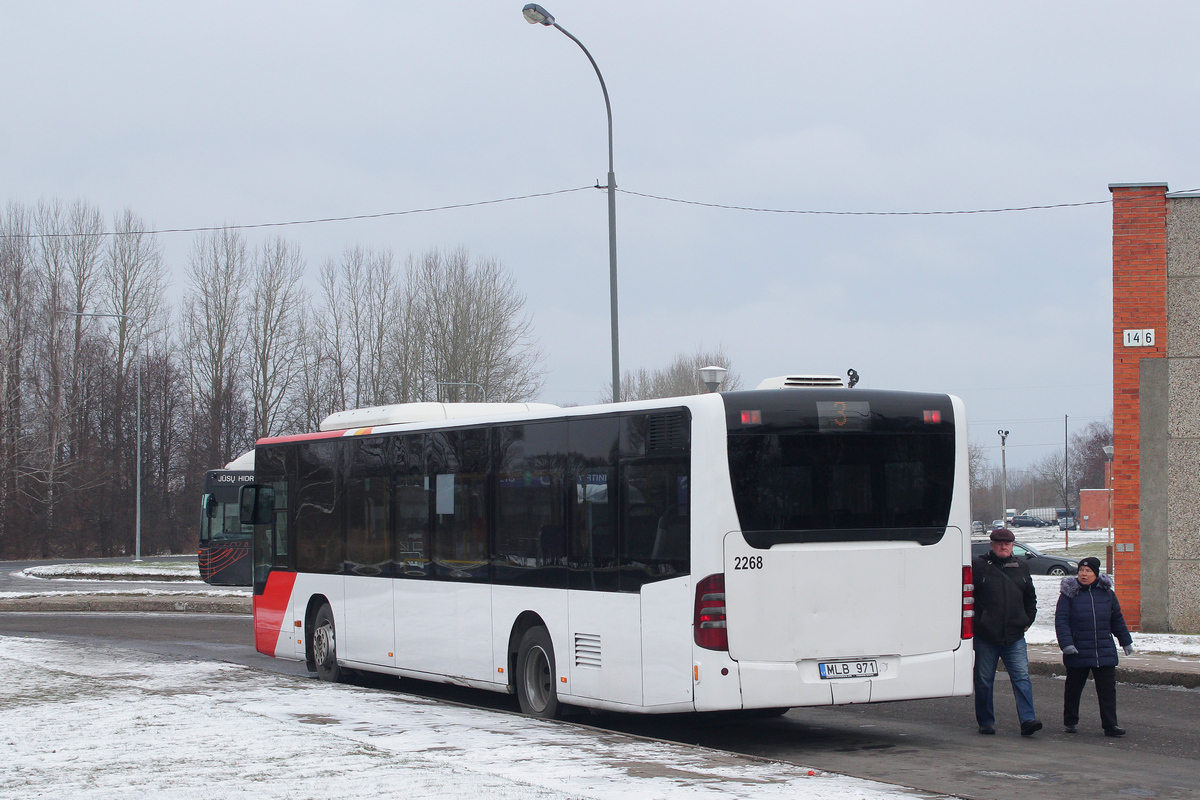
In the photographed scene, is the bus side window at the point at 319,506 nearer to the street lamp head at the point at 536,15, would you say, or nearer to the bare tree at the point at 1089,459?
the street lamp head at the point at 536,15

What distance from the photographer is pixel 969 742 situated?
9.96m

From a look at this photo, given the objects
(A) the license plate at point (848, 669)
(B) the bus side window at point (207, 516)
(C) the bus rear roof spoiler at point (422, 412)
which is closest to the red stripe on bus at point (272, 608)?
(C) the bus rear roof spoiler at point (422, 412)

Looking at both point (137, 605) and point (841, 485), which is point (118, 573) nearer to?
point (137, 605)

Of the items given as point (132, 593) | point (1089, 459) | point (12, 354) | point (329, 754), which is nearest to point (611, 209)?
point (329, 754)

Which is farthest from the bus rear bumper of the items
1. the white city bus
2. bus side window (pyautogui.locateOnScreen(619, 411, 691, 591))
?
bus side window (pyautogui.locateOnScreen(619, 411, 691, 591))

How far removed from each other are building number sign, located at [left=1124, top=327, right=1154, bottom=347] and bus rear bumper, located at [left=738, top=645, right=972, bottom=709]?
411 inches

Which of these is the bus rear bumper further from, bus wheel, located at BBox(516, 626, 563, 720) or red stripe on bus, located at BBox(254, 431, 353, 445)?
red stripe on bus, located at BBox(254, 431, 353, 445)

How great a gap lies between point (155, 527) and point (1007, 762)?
67.1 m

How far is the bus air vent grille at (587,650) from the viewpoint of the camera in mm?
10094

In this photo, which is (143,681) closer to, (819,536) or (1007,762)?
(819,536)

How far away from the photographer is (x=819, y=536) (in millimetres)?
9359

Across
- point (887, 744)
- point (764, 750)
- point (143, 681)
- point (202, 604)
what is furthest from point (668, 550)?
point (202, 604)

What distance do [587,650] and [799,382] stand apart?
8.82 ft

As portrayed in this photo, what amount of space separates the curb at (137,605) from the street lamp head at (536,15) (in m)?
14.4
